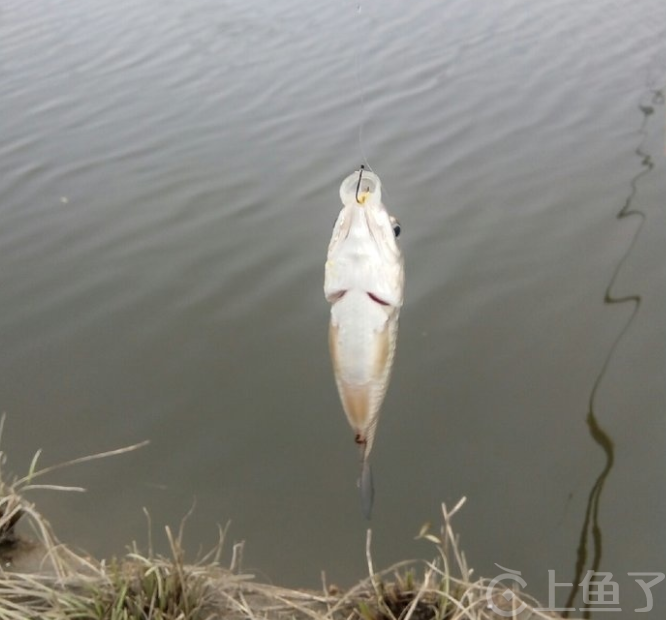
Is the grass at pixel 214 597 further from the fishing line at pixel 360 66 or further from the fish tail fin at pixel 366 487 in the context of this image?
the fishing line at pixel 360 66

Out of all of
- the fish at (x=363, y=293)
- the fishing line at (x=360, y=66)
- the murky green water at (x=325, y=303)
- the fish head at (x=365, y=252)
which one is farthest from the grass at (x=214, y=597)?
the fishing line at (x=360, y=66)

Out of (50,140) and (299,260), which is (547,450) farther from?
(50,140)

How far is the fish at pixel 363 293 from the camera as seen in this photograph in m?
2.08

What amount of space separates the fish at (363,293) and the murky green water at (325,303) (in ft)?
5.16

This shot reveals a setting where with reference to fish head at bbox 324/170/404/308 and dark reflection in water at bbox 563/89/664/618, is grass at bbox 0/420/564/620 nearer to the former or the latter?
dark reflection in water at bbox 563/89/664/618

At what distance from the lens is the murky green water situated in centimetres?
359

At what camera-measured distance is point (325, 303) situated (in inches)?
191

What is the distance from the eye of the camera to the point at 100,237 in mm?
5793

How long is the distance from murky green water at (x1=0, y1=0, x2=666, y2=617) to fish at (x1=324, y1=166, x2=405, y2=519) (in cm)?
157

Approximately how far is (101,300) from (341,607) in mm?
3179

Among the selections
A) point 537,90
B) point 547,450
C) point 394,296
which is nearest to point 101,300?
point 547,450

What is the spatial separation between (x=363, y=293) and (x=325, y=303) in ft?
9.08

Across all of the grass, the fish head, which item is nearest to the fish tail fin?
the grass

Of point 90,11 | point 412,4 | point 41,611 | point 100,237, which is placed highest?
point 90,11
